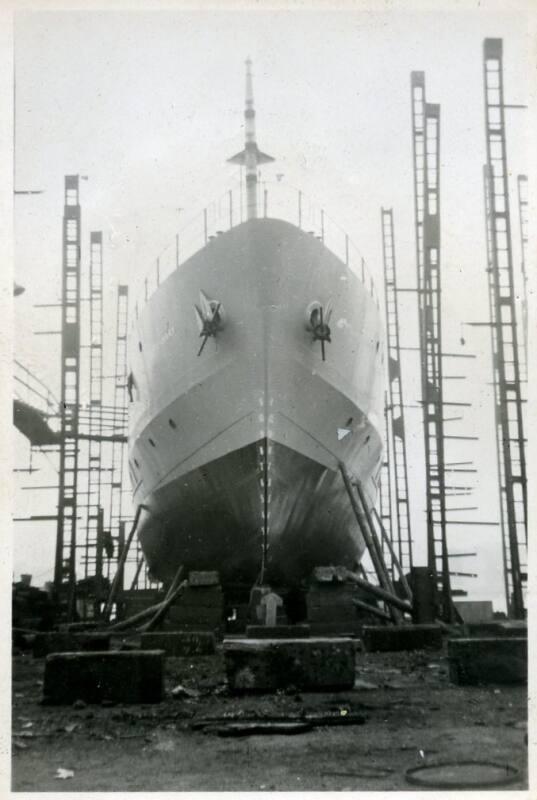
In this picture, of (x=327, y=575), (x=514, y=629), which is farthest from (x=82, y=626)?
(x=514, y=629)

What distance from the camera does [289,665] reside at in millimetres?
5395

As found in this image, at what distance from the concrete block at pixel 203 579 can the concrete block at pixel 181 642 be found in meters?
2.04

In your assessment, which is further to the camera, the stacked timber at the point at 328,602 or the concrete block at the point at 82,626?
the concrete block at the point at 82,626

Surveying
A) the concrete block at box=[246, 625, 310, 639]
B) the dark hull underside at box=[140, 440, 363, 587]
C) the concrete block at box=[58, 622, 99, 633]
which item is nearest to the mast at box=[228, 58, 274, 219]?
the dark hull underside at box=[140, 440, 363, 587]

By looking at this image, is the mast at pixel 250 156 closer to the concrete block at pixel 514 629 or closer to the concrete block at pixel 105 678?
the concrete block at pixel 514 629

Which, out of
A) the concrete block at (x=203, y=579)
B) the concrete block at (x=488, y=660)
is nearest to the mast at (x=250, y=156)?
the concrete block at (x=203, y=579)

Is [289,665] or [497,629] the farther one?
[497,629]

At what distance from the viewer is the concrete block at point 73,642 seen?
7.71 m

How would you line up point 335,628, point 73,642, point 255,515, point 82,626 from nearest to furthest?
1. point 73,642
2. point 335,628
3. point 255,515
4. point 82,626

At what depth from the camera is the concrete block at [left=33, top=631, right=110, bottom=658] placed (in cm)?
771

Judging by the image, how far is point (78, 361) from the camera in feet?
56.1

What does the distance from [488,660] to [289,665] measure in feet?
4.92

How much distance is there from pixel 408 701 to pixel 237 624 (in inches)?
279

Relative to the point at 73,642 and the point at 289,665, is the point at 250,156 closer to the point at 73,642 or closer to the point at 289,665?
the point at 73,642
